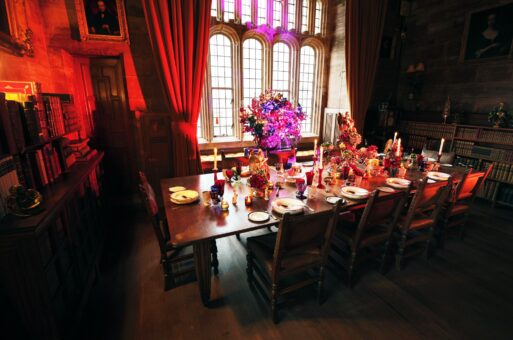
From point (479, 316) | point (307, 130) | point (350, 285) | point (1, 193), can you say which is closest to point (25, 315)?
point (1, 193)

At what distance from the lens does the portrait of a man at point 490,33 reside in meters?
3.75

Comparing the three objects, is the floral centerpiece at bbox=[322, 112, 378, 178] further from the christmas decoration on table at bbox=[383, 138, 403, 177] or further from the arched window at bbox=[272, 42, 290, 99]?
the arched window at bbox=[272, 42, 290, 99]

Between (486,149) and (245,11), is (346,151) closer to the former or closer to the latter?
(486,149)

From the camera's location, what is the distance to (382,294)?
6.93ft

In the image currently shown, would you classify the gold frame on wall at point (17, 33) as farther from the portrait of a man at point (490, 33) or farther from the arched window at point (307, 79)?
the portrait of a man at point (490, 33)

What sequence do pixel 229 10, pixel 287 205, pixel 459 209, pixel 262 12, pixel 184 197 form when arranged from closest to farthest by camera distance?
pixel 287 205
pixel 184 197
pixel 459 209
pixel 229 10
pixel 262 12

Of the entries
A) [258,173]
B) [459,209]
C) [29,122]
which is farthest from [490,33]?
[29,122]

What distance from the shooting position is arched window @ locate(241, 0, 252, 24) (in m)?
4.30

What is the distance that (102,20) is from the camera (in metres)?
3.23

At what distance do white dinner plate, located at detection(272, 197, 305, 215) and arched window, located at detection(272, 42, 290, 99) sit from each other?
3.32 meters

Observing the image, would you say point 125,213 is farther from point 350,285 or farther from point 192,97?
point 350,285

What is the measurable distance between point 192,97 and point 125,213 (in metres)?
1.98

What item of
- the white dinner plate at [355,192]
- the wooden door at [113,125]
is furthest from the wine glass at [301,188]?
the wooden door at [113,125]

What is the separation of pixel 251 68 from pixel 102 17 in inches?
95.2
